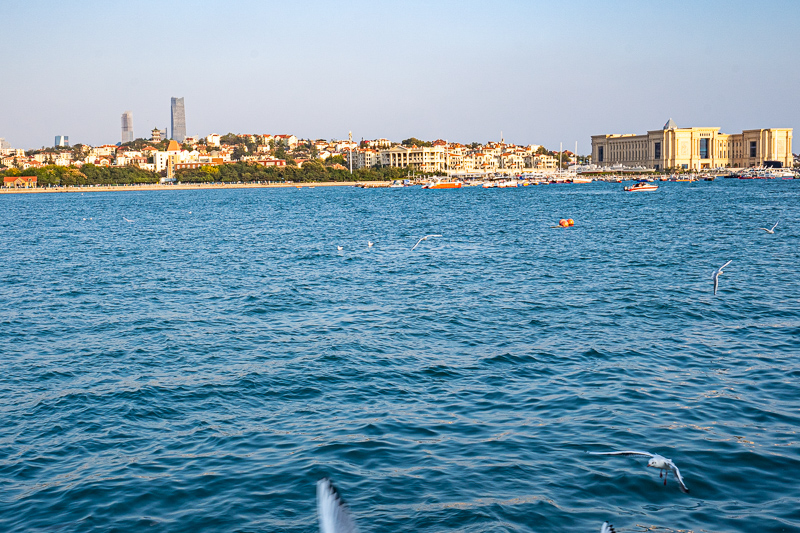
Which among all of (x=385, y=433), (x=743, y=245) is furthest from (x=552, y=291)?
(x=743, y=245)

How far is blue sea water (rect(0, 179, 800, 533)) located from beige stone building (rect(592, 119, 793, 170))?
529 feet

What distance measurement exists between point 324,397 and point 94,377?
3.46 metres

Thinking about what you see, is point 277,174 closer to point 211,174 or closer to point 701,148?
point 211,174

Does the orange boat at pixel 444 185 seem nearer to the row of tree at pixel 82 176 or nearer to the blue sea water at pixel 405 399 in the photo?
the row of tree at pixel 82 176

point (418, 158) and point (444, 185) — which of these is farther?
point (418, 158)


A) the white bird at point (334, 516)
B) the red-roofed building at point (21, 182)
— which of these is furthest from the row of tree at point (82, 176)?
the white bird at point (334, 516)

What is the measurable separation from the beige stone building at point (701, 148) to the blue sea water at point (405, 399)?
161 meters

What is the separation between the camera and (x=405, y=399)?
9.20 metres

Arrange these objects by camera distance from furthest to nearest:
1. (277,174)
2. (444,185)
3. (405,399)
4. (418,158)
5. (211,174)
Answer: (418,158)
(277,174)
(211,174)
(444,185)
(405,399)

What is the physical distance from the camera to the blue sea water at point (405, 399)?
6.41 metres

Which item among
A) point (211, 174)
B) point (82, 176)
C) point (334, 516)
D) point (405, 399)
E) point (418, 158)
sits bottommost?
point (405, 399)

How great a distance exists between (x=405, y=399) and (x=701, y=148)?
186 m

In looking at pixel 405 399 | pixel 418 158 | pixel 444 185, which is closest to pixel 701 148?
pixel 418 158

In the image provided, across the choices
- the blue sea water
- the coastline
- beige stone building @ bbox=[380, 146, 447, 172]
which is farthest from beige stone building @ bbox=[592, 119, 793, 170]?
the blue sea water
